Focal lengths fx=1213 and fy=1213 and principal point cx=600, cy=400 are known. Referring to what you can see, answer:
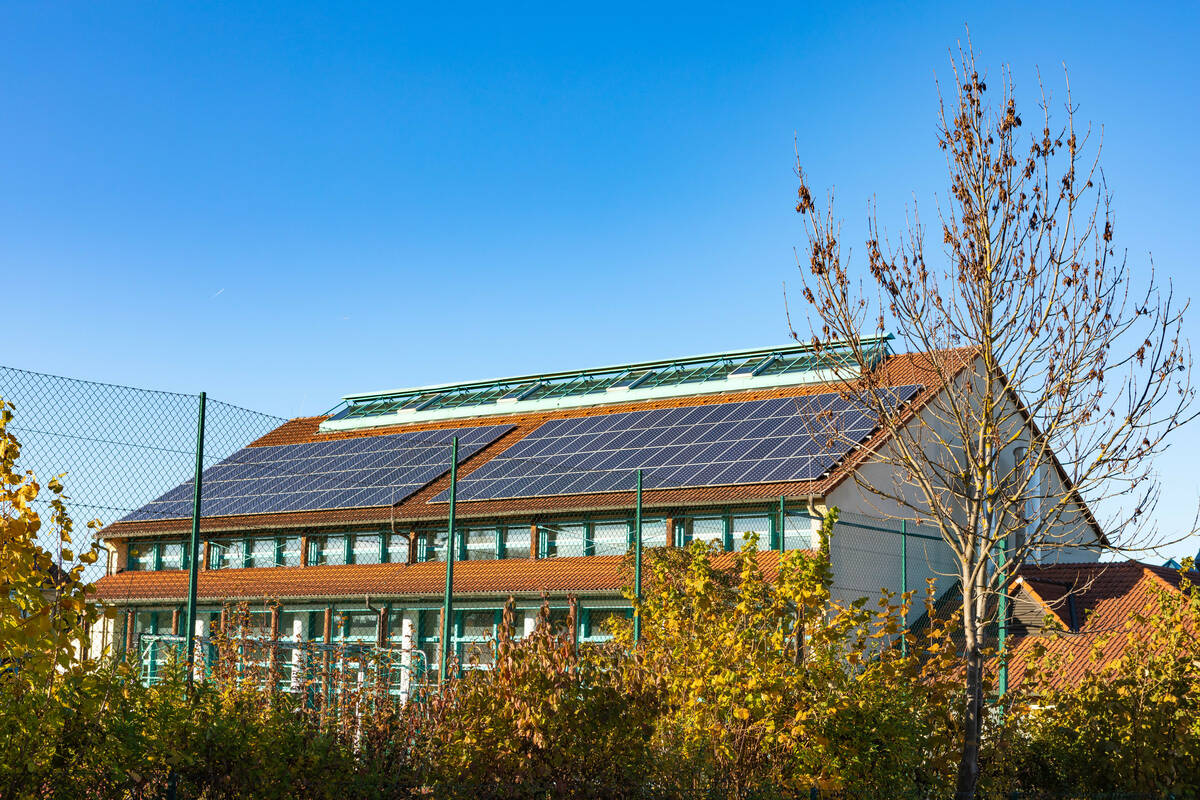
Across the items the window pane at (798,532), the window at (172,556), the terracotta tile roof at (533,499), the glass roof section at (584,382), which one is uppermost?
the glass roof section at (584,382)

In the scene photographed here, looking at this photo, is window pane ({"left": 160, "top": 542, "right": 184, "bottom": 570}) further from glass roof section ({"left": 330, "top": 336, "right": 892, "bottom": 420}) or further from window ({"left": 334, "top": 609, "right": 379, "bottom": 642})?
glass roof section ({"left": 330, "top": 336, "right": 892, "bottom": 420})

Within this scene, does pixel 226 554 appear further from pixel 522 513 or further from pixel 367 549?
pixel 522 513

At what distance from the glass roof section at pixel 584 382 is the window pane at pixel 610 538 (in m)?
7.48

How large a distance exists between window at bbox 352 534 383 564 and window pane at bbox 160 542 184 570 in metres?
5.20

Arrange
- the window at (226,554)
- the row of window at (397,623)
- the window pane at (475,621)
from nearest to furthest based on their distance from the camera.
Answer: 1. the row of window at (397,623)
2. the window pane at (475,621)
3. the window at (226,554)

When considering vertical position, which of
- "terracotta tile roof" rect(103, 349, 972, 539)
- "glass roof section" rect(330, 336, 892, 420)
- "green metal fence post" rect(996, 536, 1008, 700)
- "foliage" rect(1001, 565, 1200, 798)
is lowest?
"foliage" rect(1001, 565, 1200, 798)

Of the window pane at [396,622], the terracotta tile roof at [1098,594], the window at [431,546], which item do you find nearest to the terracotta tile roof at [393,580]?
the window at [431,546]

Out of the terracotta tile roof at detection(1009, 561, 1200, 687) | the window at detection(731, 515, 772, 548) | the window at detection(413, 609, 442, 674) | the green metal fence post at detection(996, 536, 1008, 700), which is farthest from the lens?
the window at detection(413, 609, 442, 674)

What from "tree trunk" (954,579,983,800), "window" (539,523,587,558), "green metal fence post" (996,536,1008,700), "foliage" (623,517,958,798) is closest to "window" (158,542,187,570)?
"window" (539,523,587,558)

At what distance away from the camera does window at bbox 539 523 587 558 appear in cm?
2605

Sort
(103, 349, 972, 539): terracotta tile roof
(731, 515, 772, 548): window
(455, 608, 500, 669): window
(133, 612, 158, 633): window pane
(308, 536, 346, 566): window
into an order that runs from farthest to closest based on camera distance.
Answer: (133, 612, 158, 633): window pane < (308, 536, 346, 566): window < (455, 608, 500, 669): window < (731, 515, 772, 548): window < (103, 349, 972, 539): terracotta tile roof

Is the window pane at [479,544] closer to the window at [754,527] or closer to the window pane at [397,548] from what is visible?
the window pane at [397,548]

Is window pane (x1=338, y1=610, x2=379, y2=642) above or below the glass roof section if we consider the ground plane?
below

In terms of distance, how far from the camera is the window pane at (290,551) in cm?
2952
